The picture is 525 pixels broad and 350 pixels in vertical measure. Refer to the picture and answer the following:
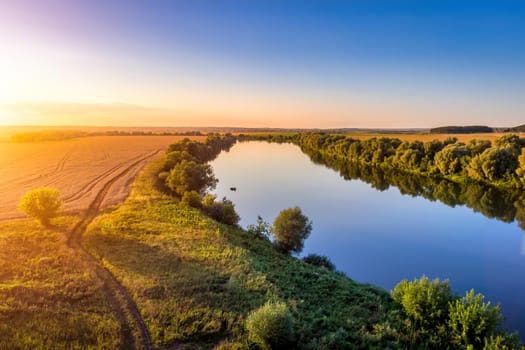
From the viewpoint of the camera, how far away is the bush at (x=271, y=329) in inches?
332

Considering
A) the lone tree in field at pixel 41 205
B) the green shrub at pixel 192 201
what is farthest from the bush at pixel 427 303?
the lone tree in field at pixel 41 205

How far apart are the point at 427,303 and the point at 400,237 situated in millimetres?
16461

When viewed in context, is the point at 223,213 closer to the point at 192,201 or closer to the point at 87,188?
the point at 192,201

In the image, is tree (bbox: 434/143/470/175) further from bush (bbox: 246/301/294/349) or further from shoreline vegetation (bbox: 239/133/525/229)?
bush (bbox: 246/301/294/349)

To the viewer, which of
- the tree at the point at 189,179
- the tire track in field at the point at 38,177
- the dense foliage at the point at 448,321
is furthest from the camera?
the tire track in field at the point at 38,177

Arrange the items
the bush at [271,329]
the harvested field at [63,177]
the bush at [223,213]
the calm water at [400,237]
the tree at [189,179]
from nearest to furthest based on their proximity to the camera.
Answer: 1. the bush at [271,329]
2. the calm water at [400,237]
3. the bush at [223,213]
4. the harvested field at [63,177]
5. the tree at [189,179]

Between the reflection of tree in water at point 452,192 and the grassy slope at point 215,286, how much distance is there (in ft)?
85.1

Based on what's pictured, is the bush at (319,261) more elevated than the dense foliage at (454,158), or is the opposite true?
the dense foliage at (454,158)

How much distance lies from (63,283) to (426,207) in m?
35.6

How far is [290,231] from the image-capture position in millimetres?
20594

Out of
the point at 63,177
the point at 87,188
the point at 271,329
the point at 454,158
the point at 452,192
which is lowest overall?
the point at 452,192

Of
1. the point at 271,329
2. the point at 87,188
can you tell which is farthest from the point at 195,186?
the point at 271,329

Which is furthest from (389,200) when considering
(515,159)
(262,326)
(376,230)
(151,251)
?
(262,326)

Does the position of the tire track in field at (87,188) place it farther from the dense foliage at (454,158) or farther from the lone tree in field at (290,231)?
the dense foliage at (454,158)
